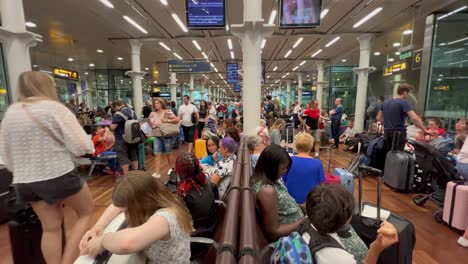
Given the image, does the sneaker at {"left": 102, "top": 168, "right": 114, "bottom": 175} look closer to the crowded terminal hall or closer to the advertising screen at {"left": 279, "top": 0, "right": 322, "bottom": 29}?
the crowded terminal hall

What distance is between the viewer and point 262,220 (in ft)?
5.81

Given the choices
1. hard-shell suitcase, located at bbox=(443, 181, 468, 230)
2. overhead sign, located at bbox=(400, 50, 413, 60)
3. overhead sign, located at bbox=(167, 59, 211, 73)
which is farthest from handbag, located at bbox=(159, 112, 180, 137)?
overhead sign, located at bbox=(400, 50, 413, 60)

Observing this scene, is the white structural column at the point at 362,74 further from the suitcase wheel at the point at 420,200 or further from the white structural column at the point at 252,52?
the suitcase wheel at the point at 420,200

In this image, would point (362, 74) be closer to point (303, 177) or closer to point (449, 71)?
point (449, 71)

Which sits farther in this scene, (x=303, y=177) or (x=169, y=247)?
(x=303, y=177)

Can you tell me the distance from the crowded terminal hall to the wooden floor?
21mm

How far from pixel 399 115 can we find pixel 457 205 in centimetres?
182

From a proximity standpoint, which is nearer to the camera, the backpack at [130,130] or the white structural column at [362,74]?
the backpack at [130,130]

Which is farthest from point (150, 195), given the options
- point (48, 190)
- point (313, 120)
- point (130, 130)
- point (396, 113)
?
point (313, 120)

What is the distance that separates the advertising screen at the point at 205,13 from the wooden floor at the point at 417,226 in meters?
3.65

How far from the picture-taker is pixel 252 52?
17.8 ft

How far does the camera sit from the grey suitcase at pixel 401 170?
4266mm

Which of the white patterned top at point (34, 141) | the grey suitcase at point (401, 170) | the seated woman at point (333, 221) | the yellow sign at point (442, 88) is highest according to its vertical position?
the yellow sign at point (442, 88)

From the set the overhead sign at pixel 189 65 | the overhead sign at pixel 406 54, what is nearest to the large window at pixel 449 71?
the overhead sign at pixel 406 54
